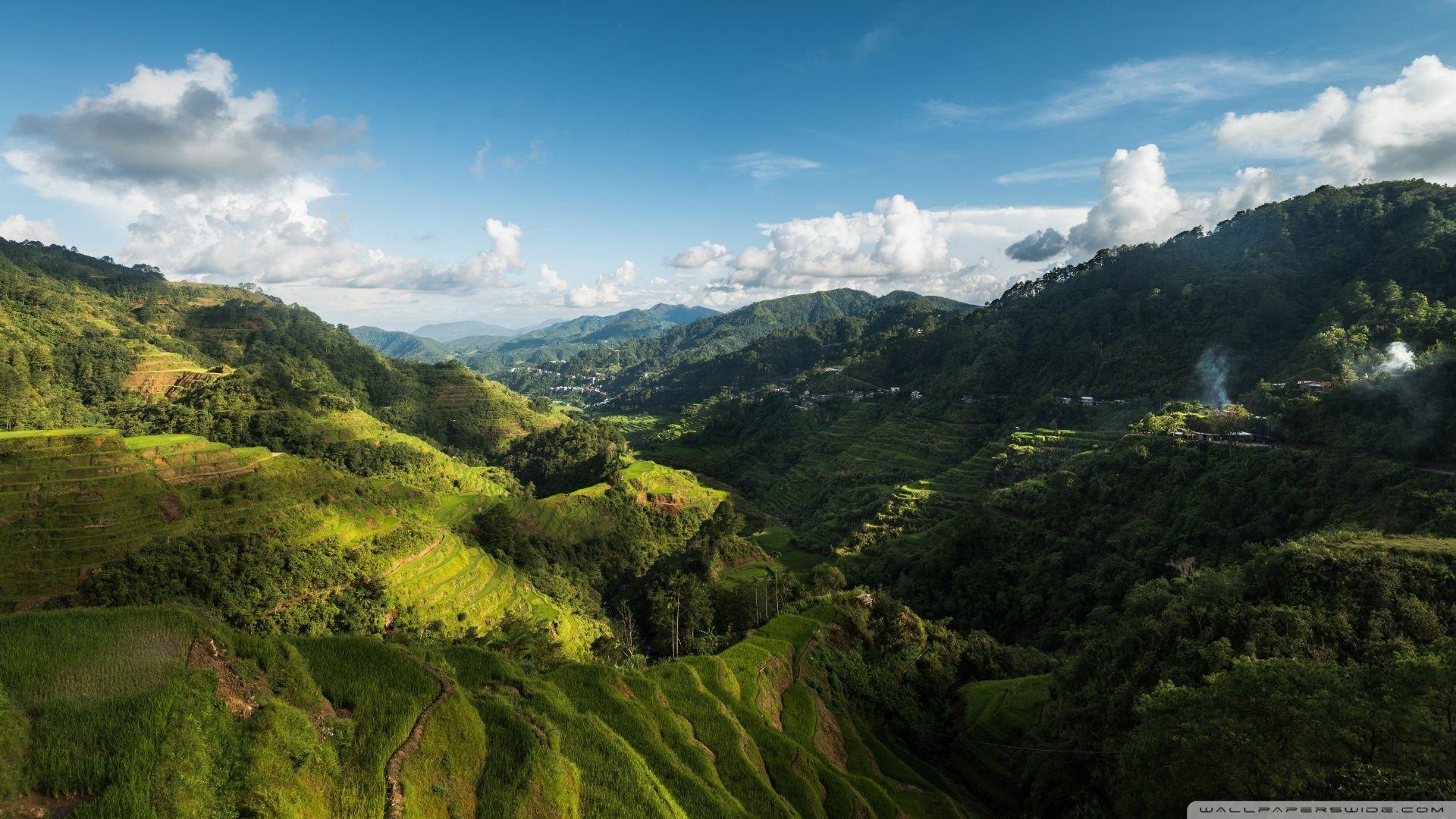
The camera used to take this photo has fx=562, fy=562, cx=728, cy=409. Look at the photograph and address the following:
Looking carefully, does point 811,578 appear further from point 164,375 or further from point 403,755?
point 164,375

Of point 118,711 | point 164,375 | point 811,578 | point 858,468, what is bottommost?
point 811,578

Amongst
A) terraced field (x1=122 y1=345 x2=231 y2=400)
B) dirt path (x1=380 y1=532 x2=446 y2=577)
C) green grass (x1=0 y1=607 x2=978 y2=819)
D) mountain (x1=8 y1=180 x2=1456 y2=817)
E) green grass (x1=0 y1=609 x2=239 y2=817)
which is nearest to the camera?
green grass (x1=0 y1=609 x2=239 y2=817)

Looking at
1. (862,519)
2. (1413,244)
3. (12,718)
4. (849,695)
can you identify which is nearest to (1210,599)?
(849,695)

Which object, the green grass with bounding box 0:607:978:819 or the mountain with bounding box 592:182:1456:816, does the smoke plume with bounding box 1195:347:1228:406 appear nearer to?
the mountain with bounding box 592:182:1456:816

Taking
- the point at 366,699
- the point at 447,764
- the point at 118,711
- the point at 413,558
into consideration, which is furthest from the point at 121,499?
the point at 447,764

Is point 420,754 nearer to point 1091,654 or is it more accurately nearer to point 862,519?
point 1091,654

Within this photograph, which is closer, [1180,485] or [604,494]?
[1180,485]

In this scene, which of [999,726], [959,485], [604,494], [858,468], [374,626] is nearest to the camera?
[999,726]

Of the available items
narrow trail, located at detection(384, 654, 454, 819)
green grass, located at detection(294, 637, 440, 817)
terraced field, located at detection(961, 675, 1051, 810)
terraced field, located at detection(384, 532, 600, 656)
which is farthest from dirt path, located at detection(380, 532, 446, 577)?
terraced field, located at detection(961, 675, 1051, 810)
